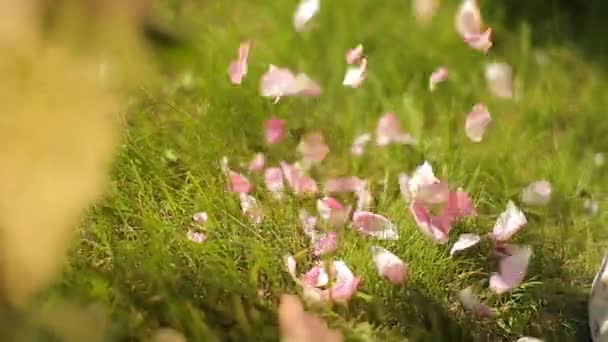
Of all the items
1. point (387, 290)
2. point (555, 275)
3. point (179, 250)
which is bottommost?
point (555, 275)

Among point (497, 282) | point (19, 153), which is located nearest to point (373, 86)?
point (497, 282)

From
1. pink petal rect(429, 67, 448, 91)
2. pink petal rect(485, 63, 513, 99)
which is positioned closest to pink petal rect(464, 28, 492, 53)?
pink petal rect(429, 67, 448, 91)

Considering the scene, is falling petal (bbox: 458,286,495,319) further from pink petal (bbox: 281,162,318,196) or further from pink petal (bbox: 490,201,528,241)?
pink petal (bbox: 281,162,318,196)

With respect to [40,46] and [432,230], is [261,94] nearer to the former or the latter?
[432,230]

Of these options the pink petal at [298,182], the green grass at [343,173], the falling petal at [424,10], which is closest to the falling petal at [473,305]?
the green grass at [343,173]

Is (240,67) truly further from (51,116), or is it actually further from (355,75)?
(51,116)

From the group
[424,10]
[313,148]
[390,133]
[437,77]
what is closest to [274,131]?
[313,148]

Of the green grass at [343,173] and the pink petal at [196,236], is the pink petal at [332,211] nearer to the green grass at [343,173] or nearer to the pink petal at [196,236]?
the green grass at [343,173]
